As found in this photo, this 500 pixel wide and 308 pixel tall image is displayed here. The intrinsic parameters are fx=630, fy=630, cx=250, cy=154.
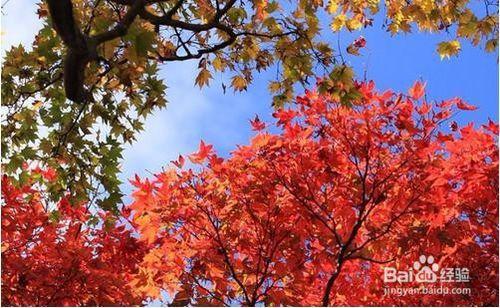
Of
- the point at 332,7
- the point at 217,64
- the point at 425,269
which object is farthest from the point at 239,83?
the point at 425,269

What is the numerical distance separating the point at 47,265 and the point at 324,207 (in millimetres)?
4672

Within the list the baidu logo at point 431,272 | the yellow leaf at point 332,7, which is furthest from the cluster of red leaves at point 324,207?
the yellow leaf at point 332,7

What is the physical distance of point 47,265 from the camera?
32.9 ft

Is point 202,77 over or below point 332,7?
below

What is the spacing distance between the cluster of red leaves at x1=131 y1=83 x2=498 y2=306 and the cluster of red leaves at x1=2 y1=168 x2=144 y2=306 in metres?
1.01

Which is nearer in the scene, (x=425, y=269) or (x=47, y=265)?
(x=425, y=269)

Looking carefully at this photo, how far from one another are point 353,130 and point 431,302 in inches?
107

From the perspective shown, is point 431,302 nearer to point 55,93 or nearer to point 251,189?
point 251,189

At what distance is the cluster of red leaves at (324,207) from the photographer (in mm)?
8242

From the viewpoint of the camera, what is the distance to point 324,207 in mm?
8312

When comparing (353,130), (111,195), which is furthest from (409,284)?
(111,195)

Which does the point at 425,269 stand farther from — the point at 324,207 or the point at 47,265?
the point at 47,265

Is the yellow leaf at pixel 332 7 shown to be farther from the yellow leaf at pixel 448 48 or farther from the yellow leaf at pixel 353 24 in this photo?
the yellow leaf at pixel 448 48

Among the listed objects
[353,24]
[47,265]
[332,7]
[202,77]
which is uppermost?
[332,7]
